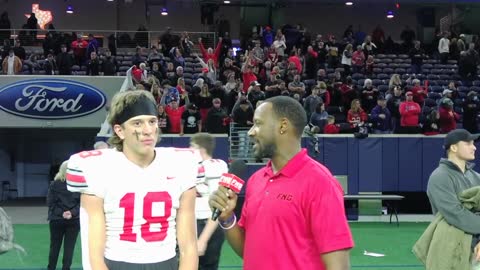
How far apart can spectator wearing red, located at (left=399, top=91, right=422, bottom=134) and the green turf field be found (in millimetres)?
3567

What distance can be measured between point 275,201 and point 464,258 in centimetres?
304

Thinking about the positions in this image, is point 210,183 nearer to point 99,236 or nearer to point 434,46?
point 99,236

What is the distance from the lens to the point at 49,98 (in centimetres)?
2281

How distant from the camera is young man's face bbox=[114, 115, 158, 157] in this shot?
4102 millimetres

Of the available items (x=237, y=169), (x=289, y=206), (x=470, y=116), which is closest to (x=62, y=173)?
(x=237, y=169)

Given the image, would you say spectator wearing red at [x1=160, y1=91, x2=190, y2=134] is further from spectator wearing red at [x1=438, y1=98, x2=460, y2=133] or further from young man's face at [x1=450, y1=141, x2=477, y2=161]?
young man's face at [x1=450, y1=141, x2=477, y2=161]

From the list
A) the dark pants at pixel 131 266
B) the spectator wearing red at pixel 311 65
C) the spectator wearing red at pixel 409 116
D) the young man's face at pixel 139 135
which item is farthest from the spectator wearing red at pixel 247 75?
the dark pants at pixel 131 266

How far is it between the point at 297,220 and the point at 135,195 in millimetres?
855

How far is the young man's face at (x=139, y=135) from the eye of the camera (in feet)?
13.5

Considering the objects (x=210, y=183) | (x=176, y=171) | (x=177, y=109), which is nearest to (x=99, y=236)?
(x=176, y=171)

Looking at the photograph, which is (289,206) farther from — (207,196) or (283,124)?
(207,196)

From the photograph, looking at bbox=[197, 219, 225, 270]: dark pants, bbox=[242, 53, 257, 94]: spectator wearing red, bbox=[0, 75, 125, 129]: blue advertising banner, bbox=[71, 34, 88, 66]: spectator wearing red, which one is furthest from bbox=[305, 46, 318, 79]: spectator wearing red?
bbox=[197, 219, 225, 270]: dark pants

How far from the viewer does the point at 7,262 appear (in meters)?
11.4

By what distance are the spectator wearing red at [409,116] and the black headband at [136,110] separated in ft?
54.0
